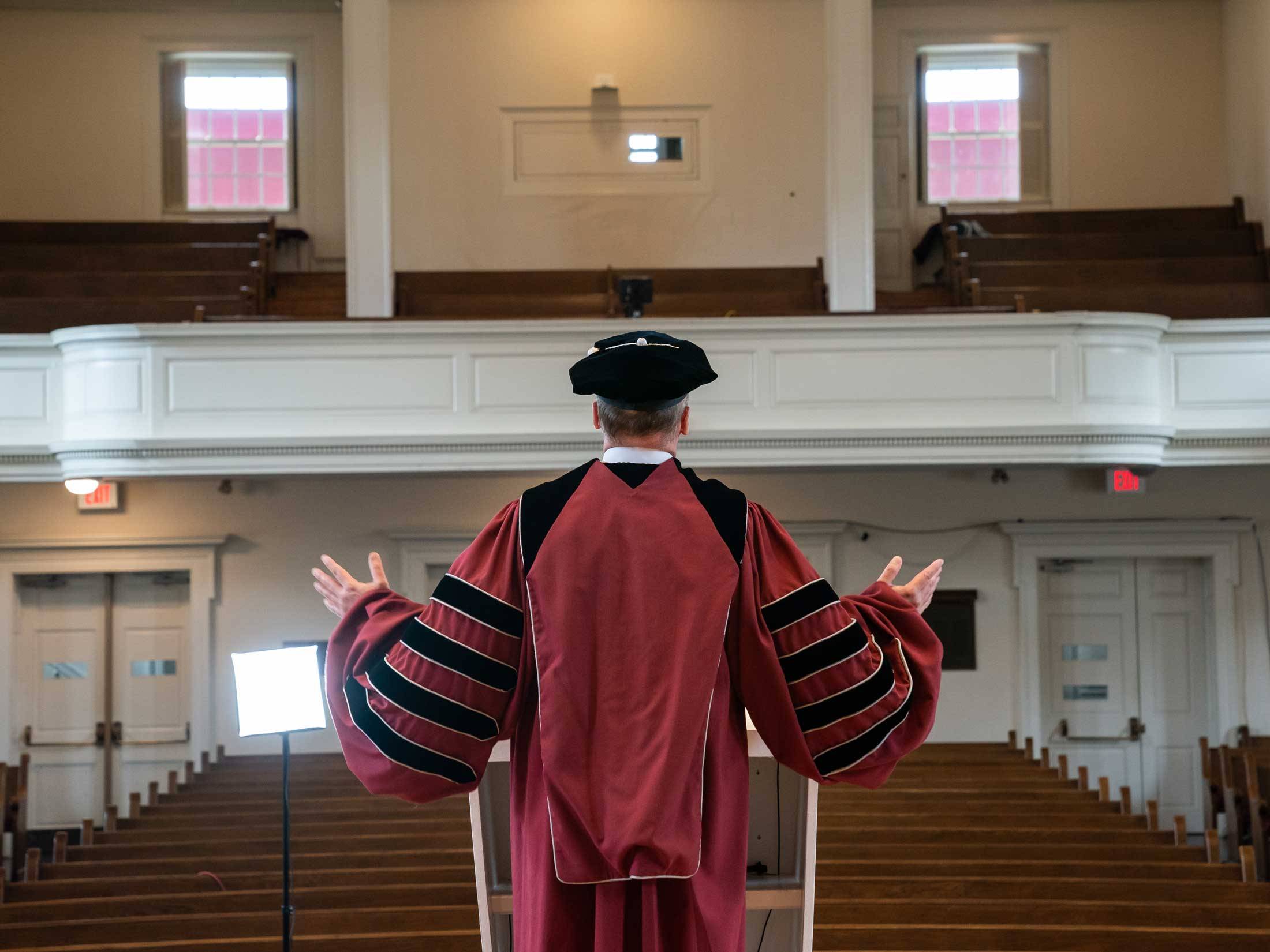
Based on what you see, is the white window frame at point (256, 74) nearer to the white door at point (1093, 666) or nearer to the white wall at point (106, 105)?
the white wall at point (106, 105)

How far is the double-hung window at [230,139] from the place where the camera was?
12156 mm

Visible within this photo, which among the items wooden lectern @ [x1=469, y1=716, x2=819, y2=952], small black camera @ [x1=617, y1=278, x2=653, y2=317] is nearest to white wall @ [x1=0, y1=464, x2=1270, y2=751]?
small black camera @ [x1=617, y1=278, x2=653, y2=317]

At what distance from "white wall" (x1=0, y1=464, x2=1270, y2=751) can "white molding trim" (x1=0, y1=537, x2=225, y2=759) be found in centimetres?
8

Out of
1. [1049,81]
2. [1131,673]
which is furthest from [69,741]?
[1049,81]

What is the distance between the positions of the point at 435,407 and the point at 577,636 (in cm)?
641

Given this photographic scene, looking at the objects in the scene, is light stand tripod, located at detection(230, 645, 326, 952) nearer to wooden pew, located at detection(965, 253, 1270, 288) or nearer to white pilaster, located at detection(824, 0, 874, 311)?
white pilaster, located at detection(824, 0, 874, 311)

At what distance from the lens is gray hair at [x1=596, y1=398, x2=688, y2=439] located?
2.02 m

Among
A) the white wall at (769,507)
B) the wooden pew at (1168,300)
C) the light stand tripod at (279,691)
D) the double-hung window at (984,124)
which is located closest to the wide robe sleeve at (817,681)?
the light stand tripod at (279,691)

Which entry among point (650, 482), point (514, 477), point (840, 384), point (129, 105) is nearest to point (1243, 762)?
point (840, 384)

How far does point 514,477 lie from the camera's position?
10.0m

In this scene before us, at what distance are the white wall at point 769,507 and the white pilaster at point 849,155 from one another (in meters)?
1.60

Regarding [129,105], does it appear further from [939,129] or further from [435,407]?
[939,129]

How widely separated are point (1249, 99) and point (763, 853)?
10.8 m

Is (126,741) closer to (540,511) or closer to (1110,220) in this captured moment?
(540,511)
